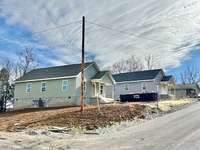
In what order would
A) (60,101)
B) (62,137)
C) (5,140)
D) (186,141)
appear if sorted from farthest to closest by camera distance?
(60,101) → (62,137) → (5,140) → (186,141)

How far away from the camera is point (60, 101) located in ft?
131

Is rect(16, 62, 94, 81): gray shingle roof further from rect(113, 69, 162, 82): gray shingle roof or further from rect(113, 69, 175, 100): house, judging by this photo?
rect(113, 69, 162, 82): gray shingle roof

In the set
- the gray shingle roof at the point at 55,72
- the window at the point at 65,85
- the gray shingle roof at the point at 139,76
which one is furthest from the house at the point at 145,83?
the window at the point at 65,85

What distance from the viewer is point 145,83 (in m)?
54.4

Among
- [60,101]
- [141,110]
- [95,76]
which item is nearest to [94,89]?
[95,76]

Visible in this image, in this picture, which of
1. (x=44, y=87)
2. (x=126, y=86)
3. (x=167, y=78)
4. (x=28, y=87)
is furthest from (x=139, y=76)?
(x=28, y=87)

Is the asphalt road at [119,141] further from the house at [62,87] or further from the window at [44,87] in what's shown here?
the window at [44,87]

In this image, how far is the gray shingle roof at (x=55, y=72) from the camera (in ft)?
134

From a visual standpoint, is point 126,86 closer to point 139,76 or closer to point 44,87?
point 139,76

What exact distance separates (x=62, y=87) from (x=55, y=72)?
3938mm

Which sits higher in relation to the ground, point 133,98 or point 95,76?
point 95,76

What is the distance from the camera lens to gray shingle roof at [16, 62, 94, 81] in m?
40.7

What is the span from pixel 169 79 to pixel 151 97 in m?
16.0

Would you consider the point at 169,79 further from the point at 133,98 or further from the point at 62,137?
the point at 62,137
